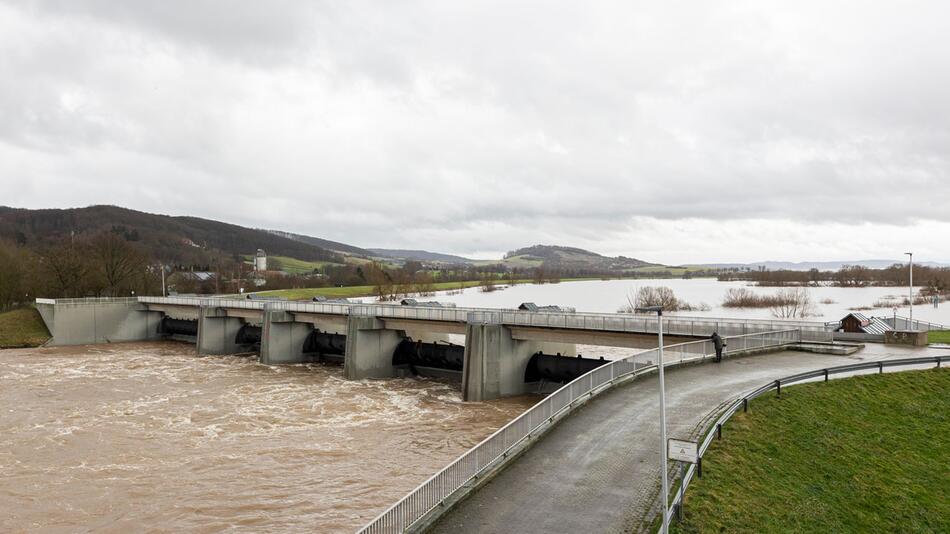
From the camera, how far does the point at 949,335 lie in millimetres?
35781

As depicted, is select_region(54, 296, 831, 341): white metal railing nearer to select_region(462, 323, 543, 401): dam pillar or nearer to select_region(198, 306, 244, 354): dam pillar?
select_region(462, 323, 543, 401): dam pillar

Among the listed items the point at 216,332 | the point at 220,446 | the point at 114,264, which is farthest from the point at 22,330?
the point at 220,446

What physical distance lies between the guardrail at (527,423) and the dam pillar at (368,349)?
22.1 m

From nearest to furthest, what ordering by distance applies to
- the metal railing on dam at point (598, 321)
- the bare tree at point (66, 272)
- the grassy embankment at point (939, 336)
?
the metal railing on dam at point (598, 321) → the grassy embankment at point (939, 336) → the bare tree at point (66, 272)

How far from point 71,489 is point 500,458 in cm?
1522

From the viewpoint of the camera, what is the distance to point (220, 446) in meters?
24.8

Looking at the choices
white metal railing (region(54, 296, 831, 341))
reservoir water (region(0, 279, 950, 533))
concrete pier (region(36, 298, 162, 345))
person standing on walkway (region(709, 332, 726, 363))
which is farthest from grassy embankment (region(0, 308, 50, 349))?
person standing on walkway (region(709, 332, 726, 363))

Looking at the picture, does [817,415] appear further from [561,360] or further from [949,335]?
[949,335]

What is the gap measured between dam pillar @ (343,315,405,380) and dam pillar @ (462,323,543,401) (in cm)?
1004

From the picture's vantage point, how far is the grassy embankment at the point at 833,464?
1377 cm

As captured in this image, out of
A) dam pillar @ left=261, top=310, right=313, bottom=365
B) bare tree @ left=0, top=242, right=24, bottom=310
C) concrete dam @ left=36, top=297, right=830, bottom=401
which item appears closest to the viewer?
concrete dam @ left=36, top=297, right=830, bottom=401

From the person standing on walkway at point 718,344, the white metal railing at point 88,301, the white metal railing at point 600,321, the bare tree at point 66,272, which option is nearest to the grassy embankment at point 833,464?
the person standing on walkway at point 718,344

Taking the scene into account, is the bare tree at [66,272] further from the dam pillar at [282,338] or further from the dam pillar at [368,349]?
the dam pillar at [368,349]

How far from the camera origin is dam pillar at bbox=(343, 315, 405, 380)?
41.0 m
